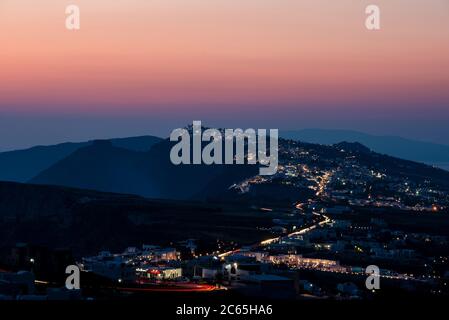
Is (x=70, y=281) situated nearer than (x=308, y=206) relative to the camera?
Yes

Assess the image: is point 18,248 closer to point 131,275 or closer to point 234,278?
point 131,275
